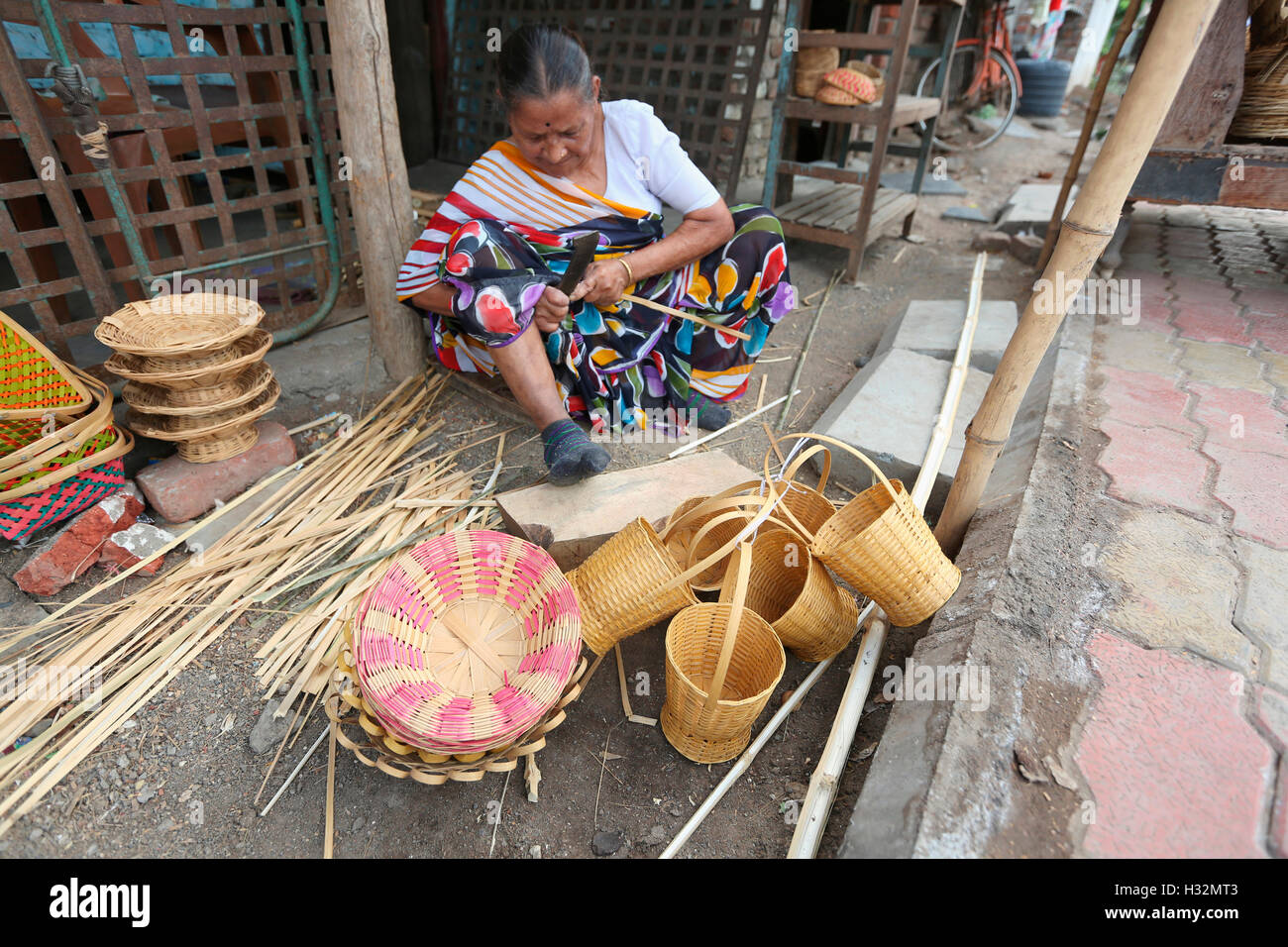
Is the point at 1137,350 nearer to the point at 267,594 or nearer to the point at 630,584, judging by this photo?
the point at 630,584

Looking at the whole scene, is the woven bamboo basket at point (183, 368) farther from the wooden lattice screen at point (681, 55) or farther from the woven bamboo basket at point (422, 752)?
the wooden lattice screen at point (681, 55)

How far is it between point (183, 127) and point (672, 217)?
265 cm

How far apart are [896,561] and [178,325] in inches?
87.0

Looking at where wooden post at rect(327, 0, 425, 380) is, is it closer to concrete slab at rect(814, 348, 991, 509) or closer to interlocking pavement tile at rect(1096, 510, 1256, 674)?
concrete slab at rect(814, 348, 991, 509)

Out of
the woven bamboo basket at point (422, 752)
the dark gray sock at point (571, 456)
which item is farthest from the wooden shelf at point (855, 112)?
the woven bamboo basket at point (422, 752)

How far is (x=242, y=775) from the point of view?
149cm

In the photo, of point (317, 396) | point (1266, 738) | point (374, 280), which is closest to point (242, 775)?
point (317, 396)

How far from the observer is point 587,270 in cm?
227

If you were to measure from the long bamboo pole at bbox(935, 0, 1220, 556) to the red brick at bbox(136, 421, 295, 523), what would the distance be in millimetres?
2186

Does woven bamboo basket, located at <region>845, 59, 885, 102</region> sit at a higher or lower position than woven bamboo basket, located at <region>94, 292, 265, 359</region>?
higher

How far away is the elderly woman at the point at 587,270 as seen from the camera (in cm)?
202

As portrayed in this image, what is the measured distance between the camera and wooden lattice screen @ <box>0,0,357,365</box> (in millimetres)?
2055

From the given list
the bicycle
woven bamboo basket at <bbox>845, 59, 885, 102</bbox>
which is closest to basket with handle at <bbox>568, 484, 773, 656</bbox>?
woven bamboo basket at <bbox>845, 59, 885, 102</bbox>
